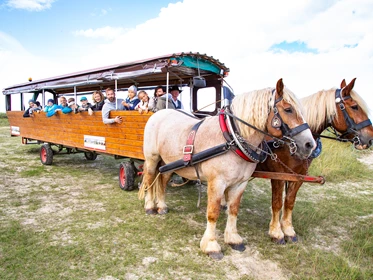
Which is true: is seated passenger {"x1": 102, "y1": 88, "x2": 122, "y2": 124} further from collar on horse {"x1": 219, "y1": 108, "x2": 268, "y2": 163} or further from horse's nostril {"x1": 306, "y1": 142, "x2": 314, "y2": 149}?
horse's nostril {"x1": 306, "y1": 142, "x2": 314, "y2": 149}

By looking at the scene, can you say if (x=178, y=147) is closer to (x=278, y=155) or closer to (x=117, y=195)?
(x=278, y=155)

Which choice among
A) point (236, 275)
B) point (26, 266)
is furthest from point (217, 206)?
point (26, 266)

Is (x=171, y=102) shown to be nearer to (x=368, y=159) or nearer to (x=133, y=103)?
(x=133, y=103)

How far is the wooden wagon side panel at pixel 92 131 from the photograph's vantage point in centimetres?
482

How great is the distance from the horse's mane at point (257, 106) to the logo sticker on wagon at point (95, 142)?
356 centimetres

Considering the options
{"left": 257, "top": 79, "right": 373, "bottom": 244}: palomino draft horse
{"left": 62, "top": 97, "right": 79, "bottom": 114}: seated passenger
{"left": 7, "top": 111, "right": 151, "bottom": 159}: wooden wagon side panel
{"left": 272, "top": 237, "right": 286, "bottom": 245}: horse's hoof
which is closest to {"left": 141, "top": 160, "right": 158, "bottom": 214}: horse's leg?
{"left": 7, "top": 111, "right": 151, "bottom": 159}: wooden wagon side panel

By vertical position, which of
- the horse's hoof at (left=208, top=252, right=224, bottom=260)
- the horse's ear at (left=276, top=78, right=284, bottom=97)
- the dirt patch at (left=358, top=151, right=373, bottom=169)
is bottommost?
the horse's hoof at (left=208, top=252, right=224, bottom=260)

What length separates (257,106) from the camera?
2705 millimetres

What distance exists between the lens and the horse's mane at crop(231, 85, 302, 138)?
8.64ft

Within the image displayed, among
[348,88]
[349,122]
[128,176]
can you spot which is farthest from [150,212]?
[348,88]

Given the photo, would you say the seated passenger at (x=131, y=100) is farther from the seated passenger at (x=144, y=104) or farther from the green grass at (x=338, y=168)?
the green grass at (x=338, y=168)

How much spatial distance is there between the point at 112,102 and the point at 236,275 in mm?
4014

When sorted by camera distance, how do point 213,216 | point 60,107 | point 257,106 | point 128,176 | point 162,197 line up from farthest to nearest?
point 60,107 < point 128,176 < point 162,197 < point 213,216 < point 257,106

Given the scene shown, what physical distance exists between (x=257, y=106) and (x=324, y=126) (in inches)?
42.7
